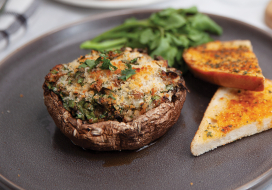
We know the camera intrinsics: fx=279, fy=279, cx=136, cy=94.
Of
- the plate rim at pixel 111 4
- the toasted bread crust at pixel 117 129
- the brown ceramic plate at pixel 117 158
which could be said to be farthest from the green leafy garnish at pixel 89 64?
the plate rim at pixel 111 4

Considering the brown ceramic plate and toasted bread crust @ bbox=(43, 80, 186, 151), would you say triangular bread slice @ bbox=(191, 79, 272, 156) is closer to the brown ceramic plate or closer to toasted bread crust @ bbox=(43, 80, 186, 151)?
the brown ceramic plate

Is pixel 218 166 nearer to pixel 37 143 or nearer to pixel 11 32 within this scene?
pixel 37 143

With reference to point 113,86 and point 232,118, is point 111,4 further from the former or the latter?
point 232,118

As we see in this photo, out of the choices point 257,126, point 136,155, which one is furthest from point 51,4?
point 257,126

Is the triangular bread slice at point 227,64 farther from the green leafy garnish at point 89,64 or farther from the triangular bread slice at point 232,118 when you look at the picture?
the green leafy garnish at point 89,64

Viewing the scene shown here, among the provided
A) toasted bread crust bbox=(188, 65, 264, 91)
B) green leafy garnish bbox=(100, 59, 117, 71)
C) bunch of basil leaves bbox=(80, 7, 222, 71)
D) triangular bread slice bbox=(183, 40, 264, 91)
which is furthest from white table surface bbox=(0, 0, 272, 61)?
green leafy garnish bbox=(100, 59, 117, 71)
